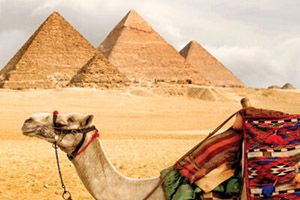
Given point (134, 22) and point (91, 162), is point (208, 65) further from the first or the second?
point (91, 162)

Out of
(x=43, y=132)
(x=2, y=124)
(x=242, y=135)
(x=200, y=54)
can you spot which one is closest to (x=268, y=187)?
(x=242, y=135)

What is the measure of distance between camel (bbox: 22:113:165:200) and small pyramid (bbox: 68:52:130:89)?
52683mm

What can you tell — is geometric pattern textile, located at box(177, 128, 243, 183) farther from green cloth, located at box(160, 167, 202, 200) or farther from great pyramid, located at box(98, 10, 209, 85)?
great pyramid, located at box(98, 10, 209, 85)

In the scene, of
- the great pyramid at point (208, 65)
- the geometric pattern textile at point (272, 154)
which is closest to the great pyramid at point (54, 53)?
the geometric pattern textile at point (272, 154)

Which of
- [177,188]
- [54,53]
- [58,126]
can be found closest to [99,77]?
[54,53]

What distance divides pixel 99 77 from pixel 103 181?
56463 mm

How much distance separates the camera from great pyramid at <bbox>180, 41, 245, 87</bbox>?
143500 mm

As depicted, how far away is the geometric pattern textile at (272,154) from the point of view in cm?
206

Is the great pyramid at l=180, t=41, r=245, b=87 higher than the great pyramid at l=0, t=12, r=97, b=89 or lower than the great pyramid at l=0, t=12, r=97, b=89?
higher

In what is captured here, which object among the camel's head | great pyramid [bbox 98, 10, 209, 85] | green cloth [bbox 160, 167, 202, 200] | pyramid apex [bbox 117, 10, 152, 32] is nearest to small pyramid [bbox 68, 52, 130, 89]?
great pyramid [bbox 98, 10, 209, 85]

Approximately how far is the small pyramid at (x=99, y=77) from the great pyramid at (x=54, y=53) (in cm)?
1083

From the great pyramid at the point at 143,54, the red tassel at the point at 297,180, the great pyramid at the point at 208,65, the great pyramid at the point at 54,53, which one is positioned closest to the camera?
the red tassel at the point at 297,180

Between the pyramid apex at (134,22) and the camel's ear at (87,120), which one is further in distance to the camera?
the pyramid apex at (134,22)

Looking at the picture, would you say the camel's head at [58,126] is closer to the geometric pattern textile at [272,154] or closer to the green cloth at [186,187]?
the green cloth at [186,187]
